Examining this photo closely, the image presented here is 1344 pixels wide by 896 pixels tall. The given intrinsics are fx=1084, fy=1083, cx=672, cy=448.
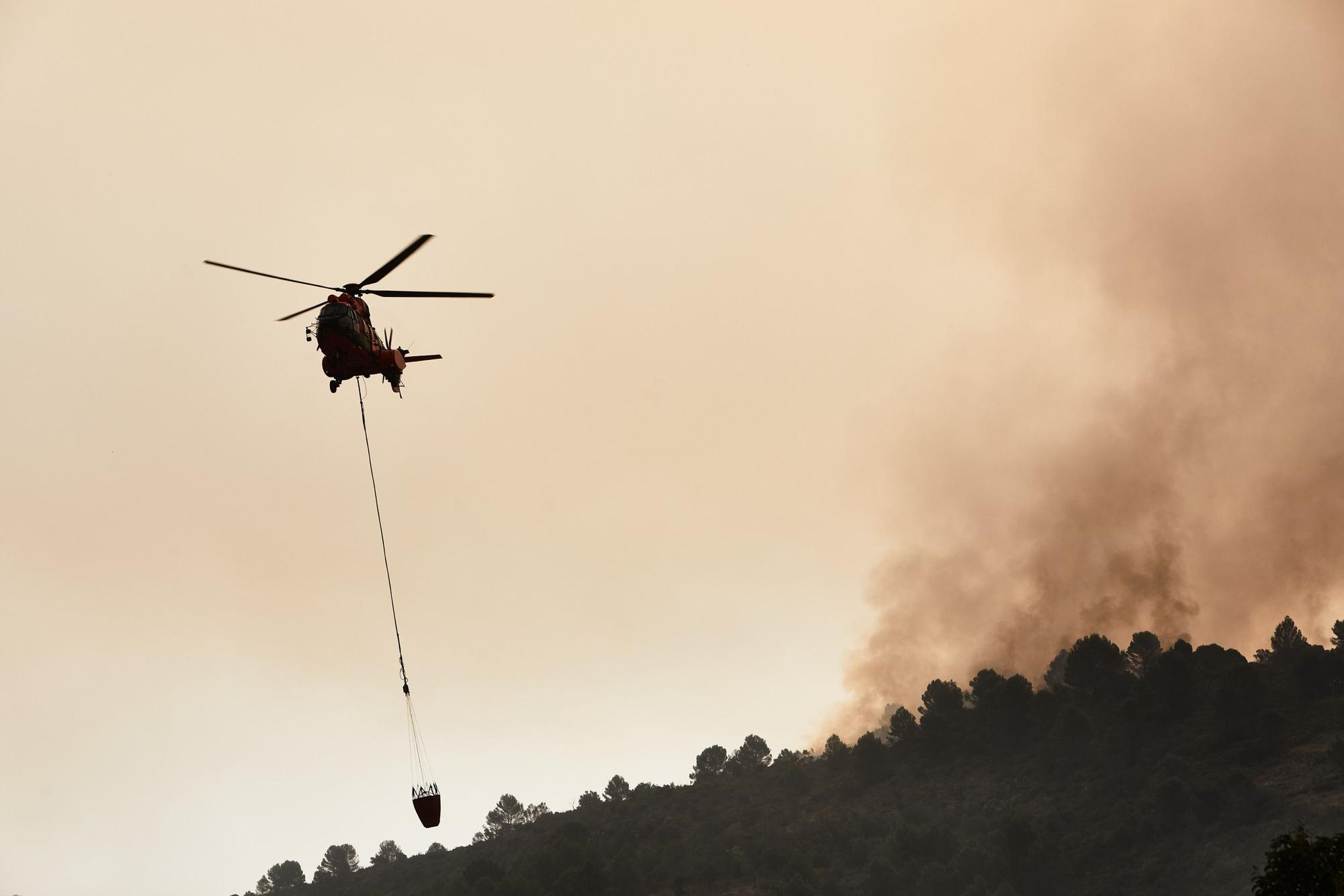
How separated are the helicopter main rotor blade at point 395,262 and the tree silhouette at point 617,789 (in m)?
99.8

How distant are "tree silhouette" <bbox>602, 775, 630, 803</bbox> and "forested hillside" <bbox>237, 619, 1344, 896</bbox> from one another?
2942mm

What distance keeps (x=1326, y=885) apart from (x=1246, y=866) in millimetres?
41517

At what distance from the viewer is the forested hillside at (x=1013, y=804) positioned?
268 feet

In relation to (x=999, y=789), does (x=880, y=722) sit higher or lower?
higher

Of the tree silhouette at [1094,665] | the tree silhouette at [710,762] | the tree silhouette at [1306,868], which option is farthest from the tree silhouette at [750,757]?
the tree silhouette at [1306,868]

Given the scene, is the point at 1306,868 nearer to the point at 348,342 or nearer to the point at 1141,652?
the point at 348,342

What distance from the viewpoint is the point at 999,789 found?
99750mm

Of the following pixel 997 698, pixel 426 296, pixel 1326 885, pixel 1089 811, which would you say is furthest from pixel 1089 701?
pixel 426 296

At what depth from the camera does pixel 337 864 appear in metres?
137

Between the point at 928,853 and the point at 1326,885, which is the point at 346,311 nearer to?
the point at 1326,885

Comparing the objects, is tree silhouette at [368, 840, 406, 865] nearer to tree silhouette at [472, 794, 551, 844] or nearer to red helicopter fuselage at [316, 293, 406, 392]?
tree silhouette at [472, 794, 551, 844]

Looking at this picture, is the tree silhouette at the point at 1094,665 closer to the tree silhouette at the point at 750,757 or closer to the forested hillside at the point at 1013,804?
the forested hillside at the point at 1013,804

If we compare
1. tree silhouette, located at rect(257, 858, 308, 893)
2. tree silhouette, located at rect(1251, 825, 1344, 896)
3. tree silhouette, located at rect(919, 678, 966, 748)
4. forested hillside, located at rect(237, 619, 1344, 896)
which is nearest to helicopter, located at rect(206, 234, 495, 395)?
tree silhouette, located at rect(1251, 825, 1344, 896)

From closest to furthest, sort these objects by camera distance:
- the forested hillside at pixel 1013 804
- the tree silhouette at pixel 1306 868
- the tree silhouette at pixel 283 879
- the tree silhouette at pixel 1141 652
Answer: the tree silhouette at pixel 1306 868
the forested hillside at pixel 1013 804
the tree silhouette at pixel 1141 652
the tree silhouette at pixel 283 879
